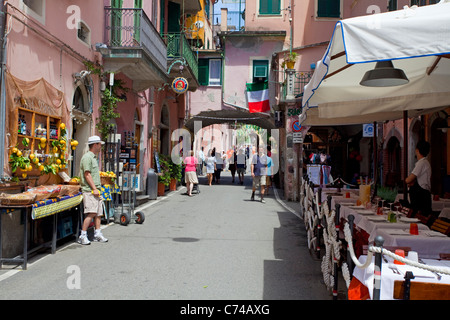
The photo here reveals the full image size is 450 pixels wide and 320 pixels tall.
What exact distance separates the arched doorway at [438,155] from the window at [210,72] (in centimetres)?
1680

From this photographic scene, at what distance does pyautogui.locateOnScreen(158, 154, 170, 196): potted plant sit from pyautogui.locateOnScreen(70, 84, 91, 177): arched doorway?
18.2 feet

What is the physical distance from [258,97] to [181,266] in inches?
773

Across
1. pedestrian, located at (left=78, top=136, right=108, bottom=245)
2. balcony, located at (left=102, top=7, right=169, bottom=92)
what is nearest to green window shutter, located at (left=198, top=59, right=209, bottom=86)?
balcony, located at (left=102, top=7, right=169, bottom=92)

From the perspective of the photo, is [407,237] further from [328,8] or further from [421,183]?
[328,8]

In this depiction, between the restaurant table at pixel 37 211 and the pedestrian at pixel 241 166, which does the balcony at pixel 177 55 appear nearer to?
the pedestrian at pixel 241 166

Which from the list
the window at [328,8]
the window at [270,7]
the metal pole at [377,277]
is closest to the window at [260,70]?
the window at [270,7]

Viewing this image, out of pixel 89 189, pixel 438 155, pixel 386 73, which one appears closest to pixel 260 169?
pixel 438 155

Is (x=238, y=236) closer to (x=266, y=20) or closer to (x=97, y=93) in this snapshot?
(x=97, y=93)

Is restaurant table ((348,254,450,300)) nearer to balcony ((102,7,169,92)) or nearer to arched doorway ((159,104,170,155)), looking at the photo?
balcony ((102,7,169,92))

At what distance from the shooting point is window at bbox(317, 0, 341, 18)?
20797 mm

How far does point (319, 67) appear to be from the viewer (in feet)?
16.3

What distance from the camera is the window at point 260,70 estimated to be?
2597cm

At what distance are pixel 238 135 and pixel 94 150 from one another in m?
60.9
